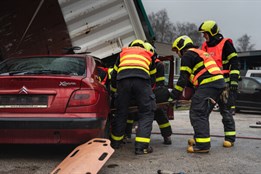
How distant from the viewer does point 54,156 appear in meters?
4.65

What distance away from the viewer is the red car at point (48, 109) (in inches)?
159

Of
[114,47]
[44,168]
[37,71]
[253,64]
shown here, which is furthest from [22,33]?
[253,64]

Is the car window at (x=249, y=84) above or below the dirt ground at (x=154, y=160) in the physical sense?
below

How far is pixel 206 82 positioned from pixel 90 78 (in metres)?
1.69

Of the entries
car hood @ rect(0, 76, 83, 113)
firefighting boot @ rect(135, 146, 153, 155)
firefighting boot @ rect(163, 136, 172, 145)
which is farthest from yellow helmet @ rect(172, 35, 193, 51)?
car hood @ rect(0, 76, 83, 113)

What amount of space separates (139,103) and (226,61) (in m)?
1.69

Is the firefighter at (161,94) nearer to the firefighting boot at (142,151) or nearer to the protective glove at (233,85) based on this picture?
the firefighting boot at (142,151)

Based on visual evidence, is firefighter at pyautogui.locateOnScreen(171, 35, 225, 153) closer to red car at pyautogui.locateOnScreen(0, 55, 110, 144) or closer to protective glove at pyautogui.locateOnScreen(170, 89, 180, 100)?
protective glove at pyautogui.locateOnScreen(170, 89, 180, 100)

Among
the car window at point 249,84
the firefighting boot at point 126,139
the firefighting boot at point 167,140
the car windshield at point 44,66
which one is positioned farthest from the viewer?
the car window at point 249,84

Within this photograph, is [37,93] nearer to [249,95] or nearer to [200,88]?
[200,88]

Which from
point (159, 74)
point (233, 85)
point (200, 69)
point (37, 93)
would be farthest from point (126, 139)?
point (37, 93)

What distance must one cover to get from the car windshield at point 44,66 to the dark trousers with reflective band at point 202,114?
161 centimetres

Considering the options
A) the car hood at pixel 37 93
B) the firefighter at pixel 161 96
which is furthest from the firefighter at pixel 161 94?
the car hood at pixel 37 93

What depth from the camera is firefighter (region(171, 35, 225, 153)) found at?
500 centimetres
